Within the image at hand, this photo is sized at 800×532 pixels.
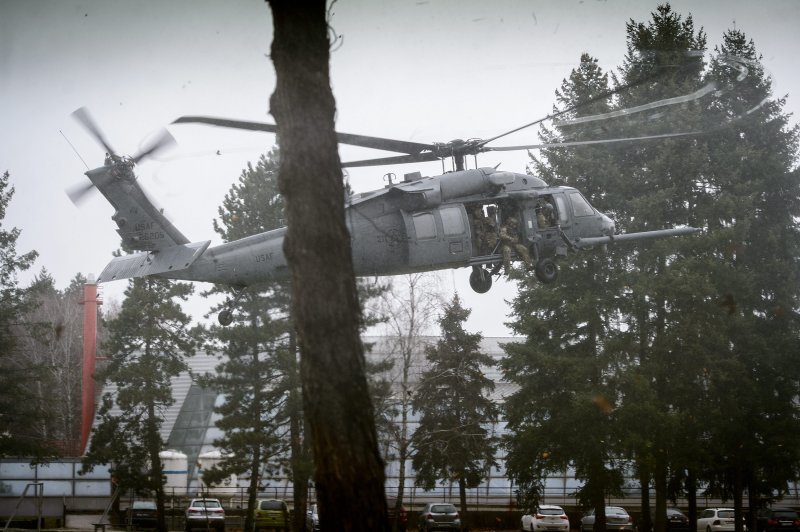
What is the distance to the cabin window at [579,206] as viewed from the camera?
1806 cm

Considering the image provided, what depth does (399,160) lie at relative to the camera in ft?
50.7

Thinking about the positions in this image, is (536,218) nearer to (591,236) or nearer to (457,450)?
(591,236)

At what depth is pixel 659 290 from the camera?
2861 centimetres

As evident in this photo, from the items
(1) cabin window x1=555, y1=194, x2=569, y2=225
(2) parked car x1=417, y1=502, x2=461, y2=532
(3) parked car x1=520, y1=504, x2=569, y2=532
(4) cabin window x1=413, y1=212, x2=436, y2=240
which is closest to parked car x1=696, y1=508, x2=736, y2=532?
(3) parked car x1=520, y1=504, x2=569, y2=532

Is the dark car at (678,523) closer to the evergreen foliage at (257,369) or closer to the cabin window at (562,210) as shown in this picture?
the evergreen foliage at (257,369)

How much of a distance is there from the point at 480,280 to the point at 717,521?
Answer: 24.7m

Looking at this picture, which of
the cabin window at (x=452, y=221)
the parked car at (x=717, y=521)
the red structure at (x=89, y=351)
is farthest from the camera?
the red structure at (x=89, y=351)

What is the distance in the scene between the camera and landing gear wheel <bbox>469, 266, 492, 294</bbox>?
667 inches

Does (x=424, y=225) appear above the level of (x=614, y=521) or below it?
above

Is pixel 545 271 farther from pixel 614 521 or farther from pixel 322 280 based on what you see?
pixel 614 521

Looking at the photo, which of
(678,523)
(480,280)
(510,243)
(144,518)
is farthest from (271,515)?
(510,243)

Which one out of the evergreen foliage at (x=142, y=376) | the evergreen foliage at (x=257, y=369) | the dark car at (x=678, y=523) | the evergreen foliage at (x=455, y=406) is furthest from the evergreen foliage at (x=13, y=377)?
the dark car at (x=678, y=523)

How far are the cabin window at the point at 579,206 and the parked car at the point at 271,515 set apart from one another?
75.1ft

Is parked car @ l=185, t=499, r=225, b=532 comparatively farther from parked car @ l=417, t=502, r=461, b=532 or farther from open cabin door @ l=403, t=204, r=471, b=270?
open cabin door @ l=403, t=204, r=471, b=270
